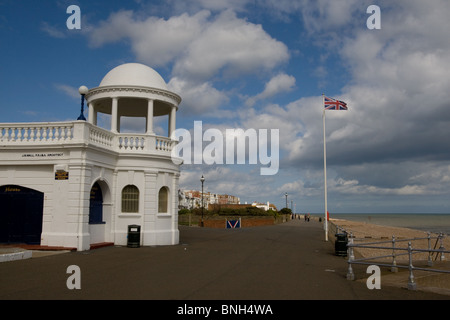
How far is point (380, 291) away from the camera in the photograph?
9711 mm

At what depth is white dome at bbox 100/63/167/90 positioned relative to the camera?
21922 millimetres

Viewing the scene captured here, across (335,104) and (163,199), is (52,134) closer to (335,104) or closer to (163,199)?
(163,199)

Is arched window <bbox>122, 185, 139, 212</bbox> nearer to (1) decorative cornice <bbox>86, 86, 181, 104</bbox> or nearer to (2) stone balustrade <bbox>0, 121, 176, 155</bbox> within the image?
(2) stone balustrade <bbox>0, 121, 176, 155</bbox>

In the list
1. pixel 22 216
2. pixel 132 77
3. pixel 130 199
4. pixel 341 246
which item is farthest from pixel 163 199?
pixel 341 246

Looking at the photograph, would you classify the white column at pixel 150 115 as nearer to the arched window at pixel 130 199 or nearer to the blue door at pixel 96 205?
the arched window at pixel 130 199

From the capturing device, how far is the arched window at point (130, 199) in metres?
20.8

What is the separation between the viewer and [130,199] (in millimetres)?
20875

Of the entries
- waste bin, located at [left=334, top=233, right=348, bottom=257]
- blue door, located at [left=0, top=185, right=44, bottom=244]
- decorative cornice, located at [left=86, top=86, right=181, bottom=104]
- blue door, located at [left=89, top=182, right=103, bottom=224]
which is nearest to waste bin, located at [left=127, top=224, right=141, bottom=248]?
blue door, located at [left=89, top=182, right=103, bottom=224]

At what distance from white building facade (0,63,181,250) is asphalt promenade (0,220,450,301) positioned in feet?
9.04

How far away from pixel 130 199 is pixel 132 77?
21.9 ft

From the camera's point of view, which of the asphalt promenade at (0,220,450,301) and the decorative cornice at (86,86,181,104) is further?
the decorative cornice at (86,86,181,104)

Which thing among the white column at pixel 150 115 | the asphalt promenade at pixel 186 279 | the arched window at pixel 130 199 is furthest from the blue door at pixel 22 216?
the white column at pixel 150 115
